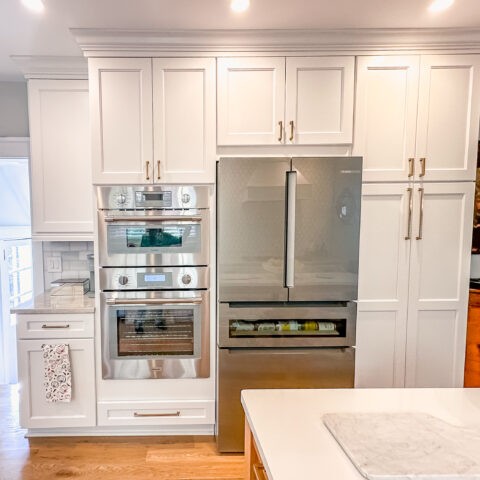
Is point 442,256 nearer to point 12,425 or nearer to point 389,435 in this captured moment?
point 389,435

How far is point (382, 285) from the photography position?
2.31 metres

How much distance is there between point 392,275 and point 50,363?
7.10 feet

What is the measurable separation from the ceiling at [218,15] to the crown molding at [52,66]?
27 centimetres

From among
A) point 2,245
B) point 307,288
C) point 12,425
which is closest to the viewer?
point 307,288

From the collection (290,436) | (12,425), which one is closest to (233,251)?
(290,436)

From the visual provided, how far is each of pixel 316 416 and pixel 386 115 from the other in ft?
5.91

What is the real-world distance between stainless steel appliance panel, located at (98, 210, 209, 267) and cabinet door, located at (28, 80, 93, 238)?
448 mm

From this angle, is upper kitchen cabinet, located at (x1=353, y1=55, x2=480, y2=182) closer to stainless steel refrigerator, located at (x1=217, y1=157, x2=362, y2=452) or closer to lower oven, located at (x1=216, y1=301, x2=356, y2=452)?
stainless steel refrigerator, located at (x1=217, y1=157, x2=362, y2=452)

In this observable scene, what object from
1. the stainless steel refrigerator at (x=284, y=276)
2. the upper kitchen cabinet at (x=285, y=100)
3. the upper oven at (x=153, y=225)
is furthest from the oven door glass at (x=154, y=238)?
the upper kitchen cabinet at (x=285, y=100)

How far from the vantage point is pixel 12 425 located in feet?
8.61

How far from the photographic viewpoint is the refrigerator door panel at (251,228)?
7.02 feet

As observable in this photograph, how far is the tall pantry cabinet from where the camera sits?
2.22 meters

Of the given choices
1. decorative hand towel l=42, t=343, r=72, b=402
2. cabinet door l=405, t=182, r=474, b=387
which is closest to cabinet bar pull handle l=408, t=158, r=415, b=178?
cabinet door l=405, t=182, r=474, b=387

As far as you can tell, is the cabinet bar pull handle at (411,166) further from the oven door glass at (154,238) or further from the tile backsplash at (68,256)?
the tile backsplash at (68,256)
